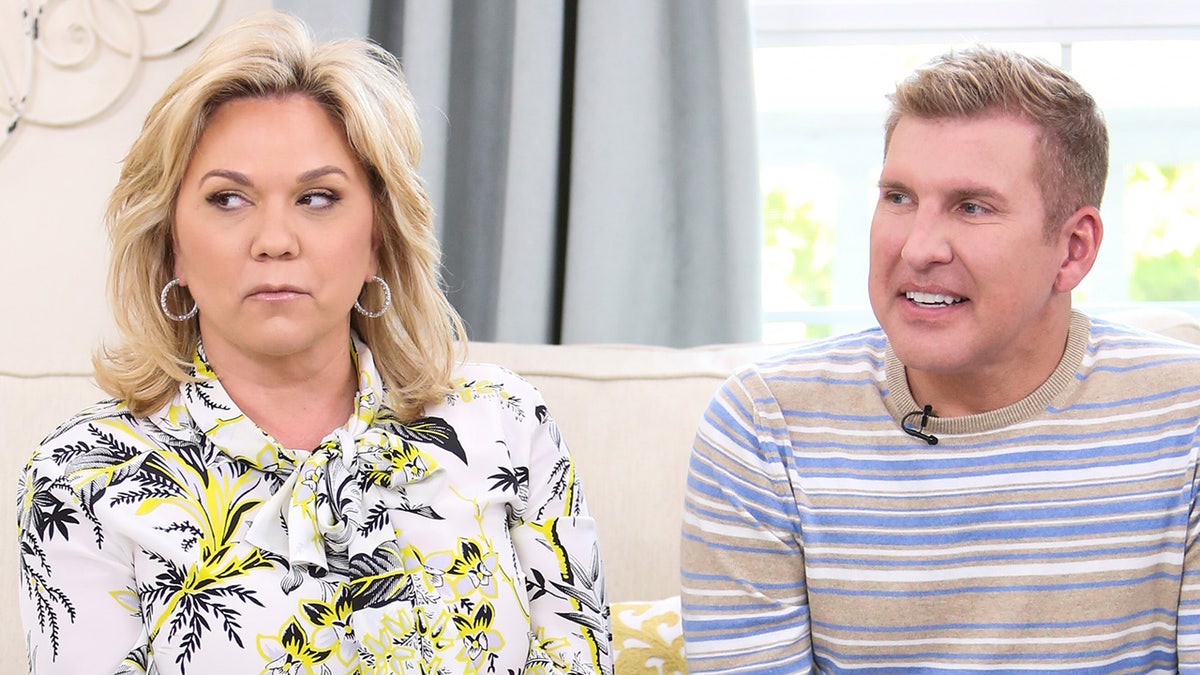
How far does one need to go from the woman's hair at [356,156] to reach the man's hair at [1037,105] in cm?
59

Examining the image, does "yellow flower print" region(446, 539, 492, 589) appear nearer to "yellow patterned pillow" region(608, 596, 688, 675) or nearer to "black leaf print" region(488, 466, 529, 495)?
"black leaf print" region(488, 466, 529, 495)

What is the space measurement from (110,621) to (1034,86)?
1090 mm

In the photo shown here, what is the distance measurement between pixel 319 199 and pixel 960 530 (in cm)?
79

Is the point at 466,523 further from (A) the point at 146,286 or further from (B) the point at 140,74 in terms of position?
(B) the point at 140,74

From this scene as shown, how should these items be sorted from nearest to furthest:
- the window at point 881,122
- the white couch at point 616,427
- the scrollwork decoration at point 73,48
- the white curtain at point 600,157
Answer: the white couch at point 616,427 < the white curtain at point 600,157 < the scrollwork decoration at point 73,48 < the window at point 881,122

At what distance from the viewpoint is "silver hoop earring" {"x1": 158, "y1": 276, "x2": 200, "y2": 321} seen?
1.41 m

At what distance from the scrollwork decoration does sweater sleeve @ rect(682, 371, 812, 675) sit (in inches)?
57.4

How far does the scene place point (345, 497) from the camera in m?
1.33

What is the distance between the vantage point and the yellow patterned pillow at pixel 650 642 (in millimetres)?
1521

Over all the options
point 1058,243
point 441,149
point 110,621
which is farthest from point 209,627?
point 441,149

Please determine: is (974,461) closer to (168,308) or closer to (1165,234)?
(168,308)

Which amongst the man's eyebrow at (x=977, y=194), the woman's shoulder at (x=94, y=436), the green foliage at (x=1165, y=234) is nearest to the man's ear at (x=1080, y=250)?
the man's eyebrow at (x=977, y=194)

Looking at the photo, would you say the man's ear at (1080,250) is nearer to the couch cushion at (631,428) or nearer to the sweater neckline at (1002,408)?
the sweater neckline at (1002,408)

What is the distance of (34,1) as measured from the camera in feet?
7.51
